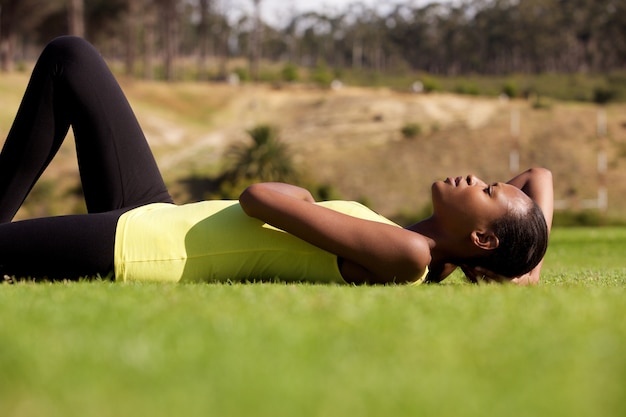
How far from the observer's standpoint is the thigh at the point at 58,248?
13.2ft

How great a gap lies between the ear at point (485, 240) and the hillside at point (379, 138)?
82.0 feet

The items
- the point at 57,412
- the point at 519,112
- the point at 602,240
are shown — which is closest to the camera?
the point at 57,412

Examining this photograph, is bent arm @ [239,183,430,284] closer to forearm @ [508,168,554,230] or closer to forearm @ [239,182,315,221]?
forearm @ [239,182,315,221]

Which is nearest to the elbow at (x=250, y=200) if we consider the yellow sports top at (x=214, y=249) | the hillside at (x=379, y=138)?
the yellow sports top at (x=214, y=249)

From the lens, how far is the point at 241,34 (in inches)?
4129

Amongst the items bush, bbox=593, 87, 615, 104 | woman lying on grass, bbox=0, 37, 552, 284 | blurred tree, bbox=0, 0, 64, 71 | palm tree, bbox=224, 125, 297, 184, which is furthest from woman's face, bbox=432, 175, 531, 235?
blurred tree, bbox=0, 0, 64, 71

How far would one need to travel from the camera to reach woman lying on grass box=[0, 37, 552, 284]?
3.90 metres

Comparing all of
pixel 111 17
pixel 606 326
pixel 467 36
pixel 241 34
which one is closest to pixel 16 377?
pixel 606 326

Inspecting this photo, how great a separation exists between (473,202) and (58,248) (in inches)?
84.2

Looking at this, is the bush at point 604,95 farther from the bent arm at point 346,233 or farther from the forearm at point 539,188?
the bent arm at point 346,233

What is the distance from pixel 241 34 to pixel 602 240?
94.9 metres

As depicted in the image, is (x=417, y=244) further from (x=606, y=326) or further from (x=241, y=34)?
(x=241, y=34)

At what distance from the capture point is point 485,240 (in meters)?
3.98

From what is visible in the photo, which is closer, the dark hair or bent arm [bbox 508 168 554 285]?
the dark hair
